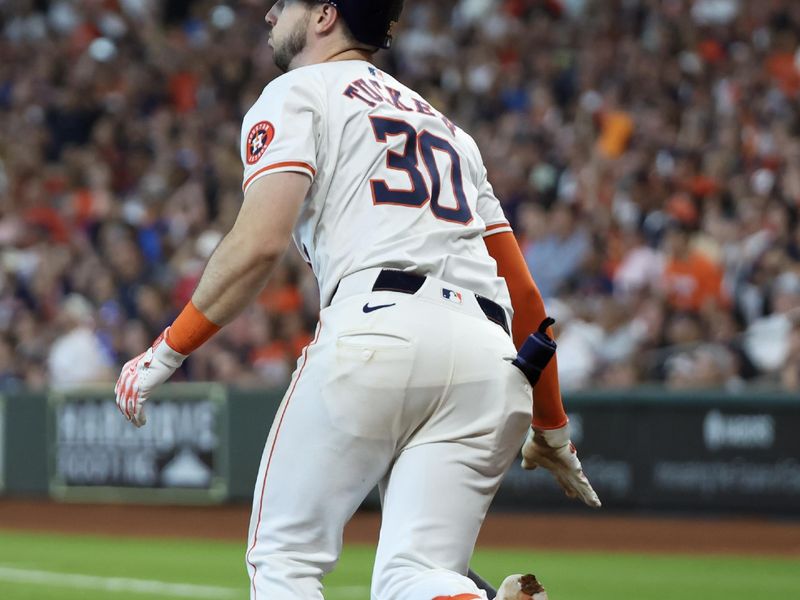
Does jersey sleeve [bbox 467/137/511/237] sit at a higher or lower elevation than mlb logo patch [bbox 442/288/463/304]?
higher

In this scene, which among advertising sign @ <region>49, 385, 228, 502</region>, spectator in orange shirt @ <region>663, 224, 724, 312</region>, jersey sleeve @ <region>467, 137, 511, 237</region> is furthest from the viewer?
advertising sign @ <region>49, 385, 228, 502</region>

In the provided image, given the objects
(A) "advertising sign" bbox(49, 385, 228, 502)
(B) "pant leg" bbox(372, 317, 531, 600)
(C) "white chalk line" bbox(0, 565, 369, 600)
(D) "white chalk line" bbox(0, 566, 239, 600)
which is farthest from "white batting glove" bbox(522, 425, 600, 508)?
(A) "advertising sign" bbox(49, 385, 228, 502)

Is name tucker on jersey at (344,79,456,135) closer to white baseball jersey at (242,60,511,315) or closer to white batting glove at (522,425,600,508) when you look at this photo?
white baseball jersey at (242,60,511,315)

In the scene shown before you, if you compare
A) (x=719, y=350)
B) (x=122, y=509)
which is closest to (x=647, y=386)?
(x=719, y=350)

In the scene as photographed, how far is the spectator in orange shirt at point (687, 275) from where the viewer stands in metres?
12.6

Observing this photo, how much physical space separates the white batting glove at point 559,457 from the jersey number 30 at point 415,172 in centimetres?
72

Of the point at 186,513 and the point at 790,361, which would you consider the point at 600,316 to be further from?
the point at 186,513

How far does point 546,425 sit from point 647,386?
8465 mm

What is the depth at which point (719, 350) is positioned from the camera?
1198 cm

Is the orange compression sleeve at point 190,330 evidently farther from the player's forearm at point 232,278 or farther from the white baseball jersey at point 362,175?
the white baseball jersey at point 362,175

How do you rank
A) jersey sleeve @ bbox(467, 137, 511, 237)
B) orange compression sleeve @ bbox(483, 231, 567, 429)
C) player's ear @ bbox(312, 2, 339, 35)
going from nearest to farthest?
player's ear @ bbox(312, 2, 339, 35), jersey sleeve @ bbox(467, 137, 511, 237), orange compression sleeve @ bbox(483, 231, 567, 429)

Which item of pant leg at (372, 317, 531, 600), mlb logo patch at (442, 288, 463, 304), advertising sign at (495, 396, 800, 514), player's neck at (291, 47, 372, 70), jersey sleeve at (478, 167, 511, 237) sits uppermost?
player's neck at (291, 47, 372, 70)

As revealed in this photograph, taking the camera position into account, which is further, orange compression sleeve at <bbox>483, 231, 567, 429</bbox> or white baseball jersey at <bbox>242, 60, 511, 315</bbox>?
orange compression sleeve at <bbox>483, 231, 567, 429</bbox>

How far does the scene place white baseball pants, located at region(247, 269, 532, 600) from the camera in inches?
132
